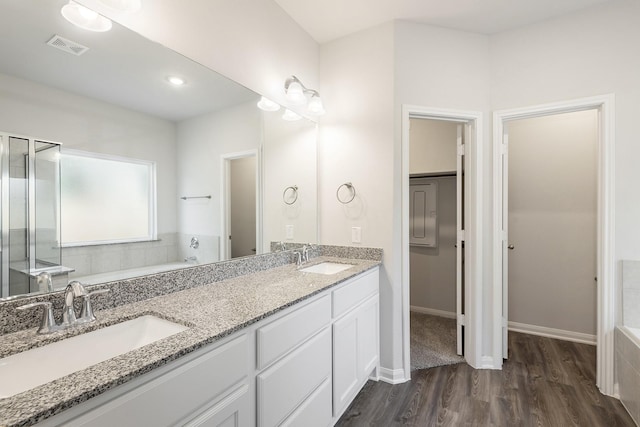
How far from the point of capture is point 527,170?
316cm

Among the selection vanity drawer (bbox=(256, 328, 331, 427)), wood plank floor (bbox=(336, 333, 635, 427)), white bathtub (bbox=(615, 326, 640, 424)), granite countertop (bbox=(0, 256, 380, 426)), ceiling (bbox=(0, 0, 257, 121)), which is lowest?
wood plank floor (bbox=(336, 333, 635, 427))

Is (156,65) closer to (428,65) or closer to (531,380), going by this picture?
(428,65)

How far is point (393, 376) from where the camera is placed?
2.35 m

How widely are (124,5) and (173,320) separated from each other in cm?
127

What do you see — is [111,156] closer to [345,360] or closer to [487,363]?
[345,360]

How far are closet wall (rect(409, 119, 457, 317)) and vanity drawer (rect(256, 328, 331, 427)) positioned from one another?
93.8 inches

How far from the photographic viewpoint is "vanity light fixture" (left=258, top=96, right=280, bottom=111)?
2.10 m

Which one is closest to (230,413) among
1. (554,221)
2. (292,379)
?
(292,379)

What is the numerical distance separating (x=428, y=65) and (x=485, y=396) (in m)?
2.48

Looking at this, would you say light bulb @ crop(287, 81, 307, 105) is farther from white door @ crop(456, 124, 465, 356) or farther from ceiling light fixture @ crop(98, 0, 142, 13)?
white door @ crop(456, 124, 465, 356)

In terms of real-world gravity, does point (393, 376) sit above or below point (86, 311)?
below

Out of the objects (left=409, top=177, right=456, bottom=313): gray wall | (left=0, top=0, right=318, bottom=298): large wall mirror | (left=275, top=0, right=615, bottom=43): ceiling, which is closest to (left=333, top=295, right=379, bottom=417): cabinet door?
(left=0, top=0, right=318, bottom=298): large wall mirror

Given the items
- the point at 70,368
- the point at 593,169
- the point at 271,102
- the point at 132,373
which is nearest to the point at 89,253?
the point at 70,368

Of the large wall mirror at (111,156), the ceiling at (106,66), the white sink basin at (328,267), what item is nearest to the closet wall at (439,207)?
the white sink basin at (328,267)
